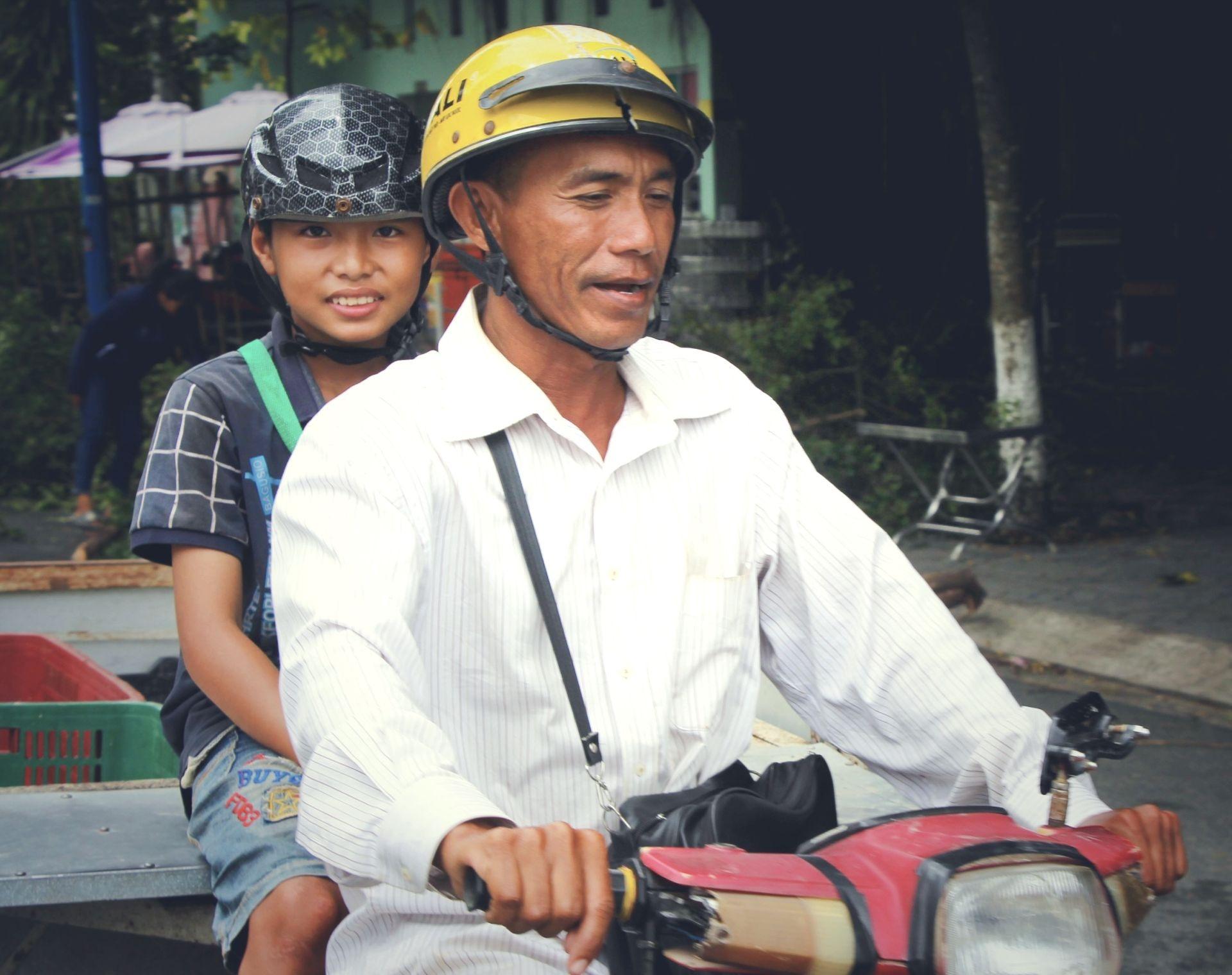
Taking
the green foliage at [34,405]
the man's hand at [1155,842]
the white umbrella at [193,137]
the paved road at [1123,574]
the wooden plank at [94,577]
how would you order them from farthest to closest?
the white umbrella at [193,137], the green foliage at [34,405], the paved road at [1123,574], the wooden plank at [94,577], the man's hand at [1155,842]

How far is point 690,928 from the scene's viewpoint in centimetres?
133

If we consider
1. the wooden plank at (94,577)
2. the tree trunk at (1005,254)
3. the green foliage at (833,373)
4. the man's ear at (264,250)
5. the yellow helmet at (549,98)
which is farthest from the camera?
the green foliage at (833,373)

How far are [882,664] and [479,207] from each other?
88 centimetres

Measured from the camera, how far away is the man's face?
2.05 meters

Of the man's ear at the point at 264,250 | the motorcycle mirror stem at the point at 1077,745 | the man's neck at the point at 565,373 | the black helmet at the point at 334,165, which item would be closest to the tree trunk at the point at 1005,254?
the black helmet at the point at 334,165

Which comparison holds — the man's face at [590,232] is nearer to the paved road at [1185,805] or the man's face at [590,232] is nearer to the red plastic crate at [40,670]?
the red plastic crate at [40,670]

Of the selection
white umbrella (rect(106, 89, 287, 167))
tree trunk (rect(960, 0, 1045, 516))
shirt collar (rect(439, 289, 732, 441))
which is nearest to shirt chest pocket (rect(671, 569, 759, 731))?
shirt collar (rect(439, 289, 732, 441))

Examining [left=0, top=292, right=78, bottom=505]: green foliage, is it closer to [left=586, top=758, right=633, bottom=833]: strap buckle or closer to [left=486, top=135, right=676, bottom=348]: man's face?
[left=486, top=135, right=676, bottom=348]: man's face

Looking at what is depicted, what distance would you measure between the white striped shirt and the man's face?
13 centimetres

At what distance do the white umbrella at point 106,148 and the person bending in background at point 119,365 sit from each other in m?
3.74

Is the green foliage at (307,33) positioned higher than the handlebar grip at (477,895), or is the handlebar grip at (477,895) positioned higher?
the green foliage at (307,33)

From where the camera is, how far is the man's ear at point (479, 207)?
216 cm

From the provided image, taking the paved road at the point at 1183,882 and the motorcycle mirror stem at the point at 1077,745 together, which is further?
the paved road at the point at 1183,882

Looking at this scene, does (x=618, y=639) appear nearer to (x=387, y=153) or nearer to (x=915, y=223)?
(x=387, y=153)
